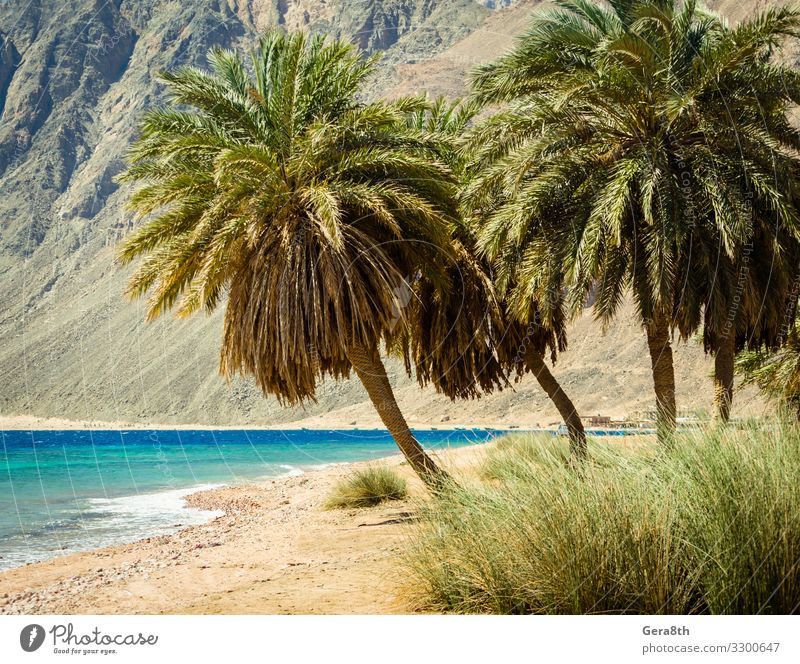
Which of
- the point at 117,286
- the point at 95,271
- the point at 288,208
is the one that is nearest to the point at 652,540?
the point at 288,208

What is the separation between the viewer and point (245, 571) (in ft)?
32.6

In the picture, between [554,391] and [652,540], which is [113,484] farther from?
[652,540]

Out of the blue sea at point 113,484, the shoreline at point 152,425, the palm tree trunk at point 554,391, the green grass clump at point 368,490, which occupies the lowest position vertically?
the shoreline at point 152,425

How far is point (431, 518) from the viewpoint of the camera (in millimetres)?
6957

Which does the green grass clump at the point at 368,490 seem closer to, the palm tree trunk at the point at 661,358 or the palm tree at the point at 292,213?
the palm tree at the point at 292,213

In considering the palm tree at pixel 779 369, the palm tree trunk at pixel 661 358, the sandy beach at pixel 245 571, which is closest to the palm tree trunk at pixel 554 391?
the palm tree trunk at pixel 661 358

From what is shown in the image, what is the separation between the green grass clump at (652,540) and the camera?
539cm

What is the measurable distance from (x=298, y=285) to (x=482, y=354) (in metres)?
5.08

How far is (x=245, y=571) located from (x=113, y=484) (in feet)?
81.1

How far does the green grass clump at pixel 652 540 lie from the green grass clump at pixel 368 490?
420 inches

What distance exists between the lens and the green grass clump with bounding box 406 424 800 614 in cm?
539

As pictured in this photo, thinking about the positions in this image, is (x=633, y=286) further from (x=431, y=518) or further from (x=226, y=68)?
(x=226, y=68)

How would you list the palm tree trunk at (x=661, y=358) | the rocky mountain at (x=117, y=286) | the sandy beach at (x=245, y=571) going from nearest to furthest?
the sandy beach at (x=245, y=571)
the palm tree trunk at (x=661, y=358)
the rocky mountain at (x=117, y=286)
